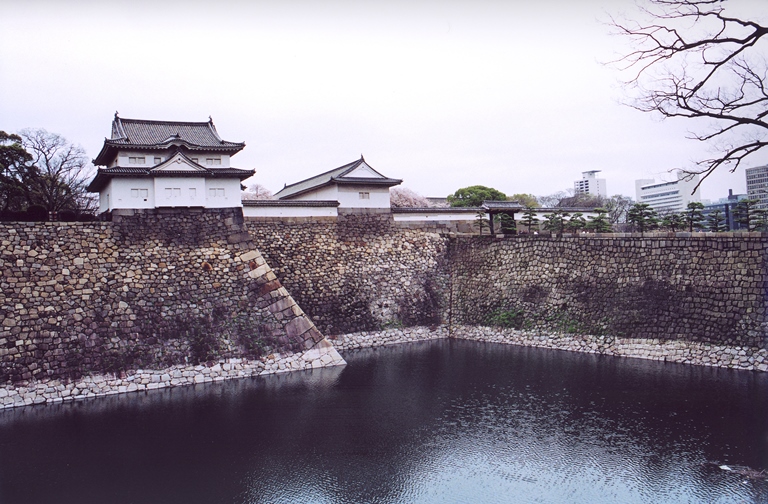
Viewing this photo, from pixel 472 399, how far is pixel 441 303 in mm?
8681

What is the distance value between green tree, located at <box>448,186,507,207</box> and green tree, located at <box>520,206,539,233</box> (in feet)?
30.1

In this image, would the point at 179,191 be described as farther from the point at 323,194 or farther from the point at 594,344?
the point at 594,344

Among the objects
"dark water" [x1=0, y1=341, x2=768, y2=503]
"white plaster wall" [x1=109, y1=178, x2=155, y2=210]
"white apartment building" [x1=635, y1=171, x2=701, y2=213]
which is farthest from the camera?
"white apartment building" [x1=635, y1=171, x2=701, y2=213]

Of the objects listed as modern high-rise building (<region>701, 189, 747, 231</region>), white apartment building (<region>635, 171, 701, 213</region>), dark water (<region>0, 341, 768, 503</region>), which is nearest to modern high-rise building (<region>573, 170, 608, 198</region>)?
white apartment building (<region>635, 171, 701, 213</region>)

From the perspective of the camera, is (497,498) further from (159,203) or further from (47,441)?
(159,203)

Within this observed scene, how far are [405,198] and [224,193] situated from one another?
2419 centimetres

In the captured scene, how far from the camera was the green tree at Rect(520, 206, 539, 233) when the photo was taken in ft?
70.5

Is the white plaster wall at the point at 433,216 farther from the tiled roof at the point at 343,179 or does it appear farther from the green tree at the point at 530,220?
the green tree at the point at 530,220

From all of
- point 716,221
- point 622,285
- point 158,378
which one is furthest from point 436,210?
point 158,378

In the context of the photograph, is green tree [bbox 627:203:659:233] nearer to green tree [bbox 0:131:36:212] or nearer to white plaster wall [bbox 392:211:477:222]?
white plaster wall [bbox 392:211:477:222]

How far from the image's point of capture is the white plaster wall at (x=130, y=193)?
1655 cm

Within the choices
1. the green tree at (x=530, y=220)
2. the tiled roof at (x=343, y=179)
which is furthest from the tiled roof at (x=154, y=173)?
the green tree at (x=530, y=220)

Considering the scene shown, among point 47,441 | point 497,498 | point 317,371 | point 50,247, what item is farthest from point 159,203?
point 497,498

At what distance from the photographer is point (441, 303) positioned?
21578 millimetres
